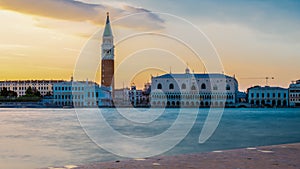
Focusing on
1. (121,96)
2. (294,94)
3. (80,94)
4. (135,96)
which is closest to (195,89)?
(121,96)

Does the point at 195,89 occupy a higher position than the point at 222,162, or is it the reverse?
the point at 195,89

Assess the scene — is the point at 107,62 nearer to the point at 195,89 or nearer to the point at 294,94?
the point at 195,89

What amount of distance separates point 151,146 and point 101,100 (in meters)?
63.7

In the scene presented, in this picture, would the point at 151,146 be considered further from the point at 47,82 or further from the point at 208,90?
the point at 47,82

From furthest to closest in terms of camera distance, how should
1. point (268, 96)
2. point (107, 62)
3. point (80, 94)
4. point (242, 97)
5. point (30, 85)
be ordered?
point (30, 85)
point (242, 97)
point (268, 96)
point (107, 62)
point (80, 94)

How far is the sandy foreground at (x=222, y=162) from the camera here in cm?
511

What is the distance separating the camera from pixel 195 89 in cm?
7531

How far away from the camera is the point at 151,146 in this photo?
36.2 feet

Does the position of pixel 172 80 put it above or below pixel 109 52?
below

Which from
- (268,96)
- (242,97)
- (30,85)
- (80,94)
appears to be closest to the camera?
(80,94)

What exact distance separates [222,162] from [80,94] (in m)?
69.7

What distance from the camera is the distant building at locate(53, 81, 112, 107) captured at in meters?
73.2

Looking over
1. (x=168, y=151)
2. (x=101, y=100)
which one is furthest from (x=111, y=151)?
(x=101, y=100)

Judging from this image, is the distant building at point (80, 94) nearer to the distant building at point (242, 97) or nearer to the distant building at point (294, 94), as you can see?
the distant building at point (242, 97)
